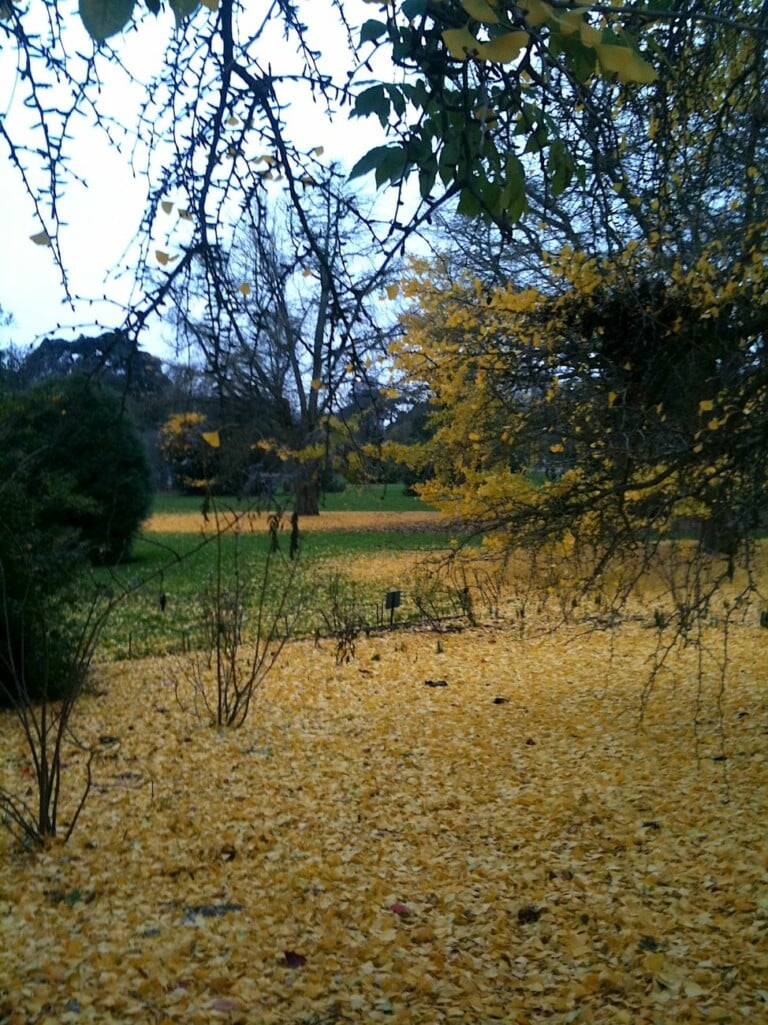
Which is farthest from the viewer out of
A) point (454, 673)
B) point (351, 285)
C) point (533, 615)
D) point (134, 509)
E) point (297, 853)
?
point (134, 509)

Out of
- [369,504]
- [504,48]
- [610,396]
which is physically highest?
[504,48]

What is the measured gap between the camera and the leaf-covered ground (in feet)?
8.11

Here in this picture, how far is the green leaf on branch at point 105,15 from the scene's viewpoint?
1.48 meters

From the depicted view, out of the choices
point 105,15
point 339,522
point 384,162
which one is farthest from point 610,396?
point 339,522

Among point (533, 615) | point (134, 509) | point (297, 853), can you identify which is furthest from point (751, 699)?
point (134, 509)

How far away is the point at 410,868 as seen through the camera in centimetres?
331

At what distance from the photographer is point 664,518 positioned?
4.80 m

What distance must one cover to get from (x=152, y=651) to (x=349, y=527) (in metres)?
11.2

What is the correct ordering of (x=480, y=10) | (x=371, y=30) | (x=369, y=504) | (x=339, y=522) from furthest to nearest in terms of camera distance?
(x=369, y=504), (x=339, y=522), (x=371, y=30), (x=480, y=10)

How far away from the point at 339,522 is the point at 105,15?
18.0m

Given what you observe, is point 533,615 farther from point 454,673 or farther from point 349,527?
point 349,527

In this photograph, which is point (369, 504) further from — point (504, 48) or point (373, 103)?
point (504, 48)

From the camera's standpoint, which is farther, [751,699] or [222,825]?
[751,699]

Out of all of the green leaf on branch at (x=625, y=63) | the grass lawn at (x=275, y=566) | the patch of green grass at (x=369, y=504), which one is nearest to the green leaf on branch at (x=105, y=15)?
the green leaf on branch at (x=625, y=63)
